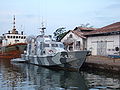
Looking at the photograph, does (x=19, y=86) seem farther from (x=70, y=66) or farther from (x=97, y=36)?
(x=97, y=36)

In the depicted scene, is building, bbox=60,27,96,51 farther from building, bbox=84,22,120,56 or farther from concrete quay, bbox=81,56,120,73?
concrete quay, bbox=81,56,120,73

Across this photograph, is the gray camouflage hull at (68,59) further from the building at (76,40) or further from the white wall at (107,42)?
the building at (76,40)

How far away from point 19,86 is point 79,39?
69.1 feet

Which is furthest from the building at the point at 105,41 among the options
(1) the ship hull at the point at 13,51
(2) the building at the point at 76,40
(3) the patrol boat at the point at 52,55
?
(1) the ship hull at the point at 13,51

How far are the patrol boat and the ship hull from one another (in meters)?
7.80

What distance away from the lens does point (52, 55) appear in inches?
904

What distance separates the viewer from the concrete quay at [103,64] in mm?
19587

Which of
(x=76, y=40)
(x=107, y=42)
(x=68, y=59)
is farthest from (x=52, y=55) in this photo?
(x=76, y=40)

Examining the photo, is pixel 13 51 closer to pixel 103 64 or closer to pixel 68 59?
pixel 68 59

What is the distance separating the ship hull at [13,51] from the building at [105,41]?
12.7 metres

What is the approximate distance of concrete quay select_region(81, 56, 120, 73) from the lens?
19587 mm

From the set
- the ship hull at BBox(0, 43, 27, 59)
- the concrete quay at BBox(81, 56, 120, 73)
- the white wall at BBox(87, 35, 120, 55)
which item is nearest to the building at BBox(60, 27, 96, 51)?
the white wall at BBox(87, 35, 120, 55)

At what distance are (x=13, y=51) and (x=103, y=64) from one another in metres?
22.8

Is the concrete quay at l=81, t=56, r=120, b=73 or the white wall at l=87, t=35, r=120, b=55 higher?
the white wall at l=87, t=35, r=120, b=55
